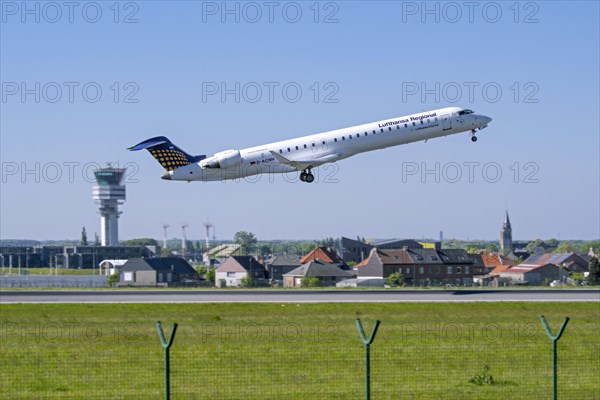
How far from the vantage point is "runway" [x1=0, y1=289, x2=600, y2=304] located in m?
57.0

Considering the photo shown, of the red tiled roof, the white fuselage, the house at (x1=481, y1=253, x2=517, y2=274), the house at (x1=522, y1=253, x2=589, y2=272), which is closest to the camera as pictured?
the white fuselage

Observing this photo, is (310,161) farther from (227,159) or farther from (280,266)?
(280,266)

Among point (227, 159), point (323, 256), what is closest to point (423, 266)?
point (323, 256)

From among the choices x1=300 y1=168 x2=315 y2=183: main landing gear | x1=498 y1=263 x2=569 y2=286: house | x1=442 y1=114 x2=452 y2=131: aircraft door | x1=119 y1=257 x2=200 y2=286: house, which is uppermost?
x1=442 y1=114 x2=452 y2=131: aircraft door

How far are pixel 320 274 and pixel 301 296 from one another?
61.4m

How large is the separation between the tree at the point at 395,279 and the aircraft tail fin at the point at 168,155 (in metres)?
42.3

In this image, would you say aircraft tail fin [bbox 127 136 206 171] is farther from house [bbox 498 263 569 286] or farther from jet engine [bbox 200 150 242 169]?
house [bbox 498 263 569 286]

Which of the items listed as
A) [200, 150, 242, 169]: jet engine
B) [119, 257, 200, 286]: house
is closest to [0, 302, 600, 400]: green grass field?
[200, 150, 242, 169]: jet engine

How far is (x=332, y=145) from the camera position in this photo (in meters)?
65.3

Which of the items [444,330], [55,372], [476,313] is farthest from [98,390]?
[476,313]

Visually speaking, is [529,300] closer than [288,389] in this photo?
No

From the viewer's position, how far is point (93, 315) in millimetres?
49531

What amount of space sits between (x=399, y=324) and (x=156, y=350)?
14020mm

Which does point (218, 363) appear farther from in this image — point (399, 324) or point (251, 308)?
point (251, 308)
